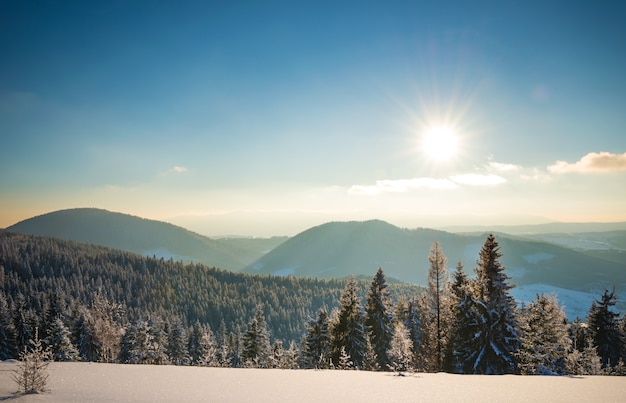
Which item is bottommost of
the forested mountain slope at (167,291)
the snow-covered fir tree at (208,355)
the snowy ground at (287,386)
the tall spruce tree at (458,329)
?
the forested mountain slope at (167,291)

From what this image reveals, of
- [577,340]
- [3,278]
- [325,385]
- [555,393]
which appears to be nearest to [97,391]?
[325,385]

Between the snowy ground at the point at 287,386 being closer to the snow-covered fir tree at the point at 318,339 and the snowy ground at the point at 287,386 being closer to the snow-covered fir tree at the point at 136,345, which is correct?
the snow-covered fir tree at the point at 318,339

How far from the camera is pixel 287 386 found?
7.40 metres

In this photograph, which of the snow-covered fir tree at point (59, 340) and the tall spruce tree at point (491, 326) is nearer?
the tall spruce tree at point (491, 326)

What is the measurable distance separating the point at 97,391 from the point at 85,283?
20688 centimetres

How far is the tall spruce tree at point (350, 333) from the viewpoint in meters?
30.2

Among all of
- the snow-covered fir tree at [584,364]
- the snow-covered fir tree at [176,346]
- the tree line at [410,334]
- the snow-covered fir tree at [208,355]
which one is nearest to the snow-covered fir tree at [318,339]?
the tree line at [410,334]

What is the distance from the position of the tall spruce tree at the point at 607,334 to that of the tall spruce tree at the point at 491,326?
19292 mm

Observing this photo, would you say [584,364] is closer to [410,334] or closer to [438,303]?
[410,334]

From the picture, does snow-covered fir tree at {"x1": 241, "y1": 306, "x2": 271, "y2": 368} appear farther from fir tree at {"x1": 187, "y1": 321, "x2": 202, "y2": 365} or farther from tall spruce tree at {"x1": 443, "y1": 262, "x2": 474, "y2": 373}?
fir tree at {"x1": 187, "y1": 321, "x2": 202, "y2": 365}

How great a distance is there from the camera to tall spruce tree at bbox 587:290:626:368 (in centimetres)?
3381

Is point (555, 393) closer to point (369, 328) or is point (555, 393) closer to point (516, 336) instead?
point (516, 336)

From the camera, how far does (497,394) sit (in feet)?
22.9

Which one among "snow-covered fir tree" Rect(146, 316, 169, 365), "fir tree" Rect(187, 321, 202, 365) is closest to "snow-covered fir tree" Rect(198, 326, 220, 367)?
"snow-covered fir tree" Rect(146, 316, 169, 365)
